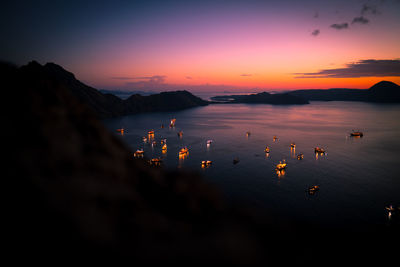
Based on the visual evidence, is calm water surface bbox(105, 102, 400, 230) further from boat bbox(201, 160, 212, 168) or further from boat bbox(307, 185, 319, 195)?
boat bbox(201, 160, 212, 168)

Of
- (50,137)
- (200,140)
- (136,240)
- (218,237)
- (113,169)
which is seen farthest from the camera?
(200,140)

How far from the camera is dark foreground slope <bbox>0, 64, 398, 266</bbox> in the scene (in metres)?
8.00

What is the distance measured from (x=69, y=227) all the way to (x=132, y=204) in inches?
106

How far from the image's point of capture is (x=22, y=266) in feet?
25.0

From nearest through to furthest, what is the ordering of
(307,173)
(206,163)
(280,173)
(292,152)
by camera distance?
1. (280,173)
2. (307,173)
3. (206,163)
4. (292,152)

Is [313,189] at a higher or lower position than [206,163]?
lower

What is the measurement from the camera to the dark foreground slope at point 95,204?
Answer: 315 inches

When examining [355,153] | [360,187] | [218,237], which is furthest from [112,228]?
[355,153]

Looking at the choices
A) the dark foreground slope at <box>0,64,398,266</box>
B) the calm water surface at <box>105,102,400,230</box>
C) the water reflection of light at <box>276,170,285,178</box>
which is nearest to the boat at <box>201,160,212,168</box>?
the calm water surface at <box>105,102,400,230</box>

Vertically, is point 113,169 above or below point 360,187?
above

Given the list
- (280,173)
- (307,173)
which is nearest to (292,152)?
(307,173)

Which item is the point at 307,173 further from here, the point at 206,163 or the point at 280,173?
the point at 206,163

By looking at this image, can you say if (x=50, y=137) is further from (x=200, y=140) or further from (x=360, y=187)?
(x=200, y=140)

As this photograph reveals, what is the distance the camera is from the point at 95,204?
8.95m
